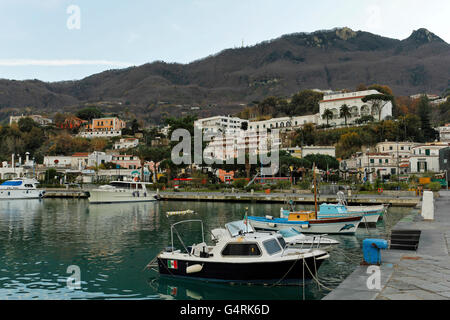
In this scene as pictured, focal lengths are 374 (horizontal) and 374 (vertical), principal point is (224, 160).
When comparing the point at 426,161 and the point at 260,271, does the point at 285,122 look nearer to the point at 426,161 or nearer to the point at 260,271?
the point at 426,161

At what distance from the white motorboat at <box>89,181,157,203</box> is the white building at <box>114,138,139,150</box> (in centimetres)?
7741

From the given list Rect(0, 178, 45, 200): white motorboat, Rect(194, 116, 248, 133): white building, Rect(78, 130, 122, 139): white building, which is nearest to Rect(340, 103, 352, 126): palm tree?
Rect(194, 116, 248, 133): white building

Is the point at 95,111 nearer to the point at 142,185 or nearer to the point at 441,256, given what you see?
the point at 142,185

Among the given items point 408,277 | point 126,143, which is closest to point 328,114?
point 126,143

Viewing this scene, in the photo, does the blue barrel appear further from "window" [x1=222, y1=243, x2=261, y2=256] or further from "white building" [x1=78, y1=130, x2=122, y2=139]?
"white building" [x1=78, y1=130, x2=122, y2=139]

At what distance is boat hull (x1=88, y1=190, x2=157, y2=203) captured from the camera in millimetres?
65537

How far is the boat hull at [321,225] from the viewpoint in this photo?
29.3 metres

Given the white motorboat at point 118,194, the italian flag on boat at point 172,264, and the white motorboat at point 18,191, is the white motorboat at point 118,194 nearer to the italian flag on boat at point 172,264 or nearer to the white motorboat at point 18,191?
the white motorboat at point 18,191

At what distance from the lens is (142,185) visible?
7038 cm

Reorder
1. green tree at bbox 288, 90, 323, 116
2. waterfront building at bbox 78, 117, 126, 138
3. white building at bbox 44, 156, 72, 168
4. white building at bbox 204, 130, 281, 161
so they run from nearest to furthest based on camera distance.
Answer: white building at bbox 204, 130, 281, 161 → white building at bbox 44, 156, 72, 168 → green tree at bbox 288, 90, 323, 116 → waterfront building at bbox 78, 117, 126, 138

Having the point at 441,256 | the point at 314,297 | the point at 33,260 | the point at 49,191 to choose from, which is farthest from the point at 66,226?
the point at 49,191

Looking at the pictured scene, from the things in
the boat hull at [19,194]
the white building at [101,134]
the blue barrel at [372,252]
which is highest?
the white building at [101,134]

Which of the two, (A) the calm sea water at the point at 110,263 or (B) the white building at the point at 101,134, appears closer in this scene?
(A) the calm sea water at the point at 110,263

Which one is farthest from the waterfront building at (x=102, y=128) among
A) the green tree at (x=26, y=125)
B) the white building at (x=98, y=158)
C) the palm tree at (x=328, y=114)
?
the palm tree at (x=328, y=114)
